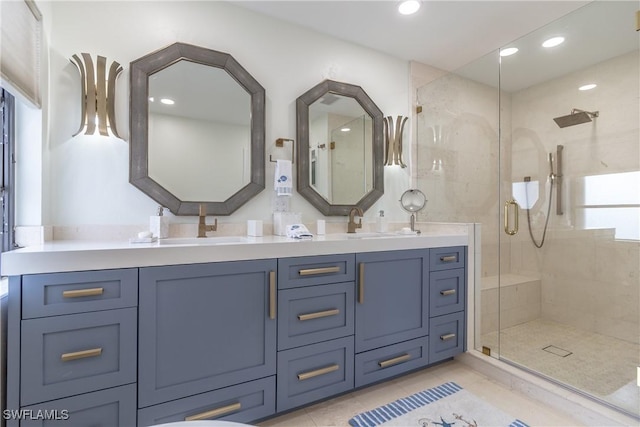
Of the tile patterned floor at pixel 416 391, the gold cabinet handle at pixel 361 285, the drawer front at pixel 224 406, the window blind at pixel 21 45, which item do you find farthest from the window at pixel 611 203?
the window blind at pixel 21 45

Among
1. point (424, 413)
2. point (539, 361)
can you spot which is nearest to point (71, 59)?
point (424, 413)

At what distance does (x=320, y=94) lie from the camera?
2250mm

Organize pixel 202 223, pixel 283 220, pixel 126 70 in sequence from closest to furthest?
pixel 126 70, pixel 202 223, pixel 283 220

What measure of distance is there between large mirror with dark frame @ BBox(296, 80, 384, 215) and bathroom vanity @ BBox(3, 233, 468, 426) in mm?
661

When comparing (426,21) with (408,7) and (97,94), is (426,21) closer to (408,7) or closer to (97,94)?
(408,7)

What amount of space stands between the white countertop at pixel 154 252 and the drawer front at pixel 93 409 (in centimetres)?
48

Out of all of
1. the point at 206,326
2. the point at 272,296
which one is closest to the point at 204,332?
the point at 206,326

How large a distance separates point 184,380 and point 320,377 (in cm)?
67

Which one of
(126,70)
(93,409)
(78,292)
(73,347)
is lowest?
(93,409)

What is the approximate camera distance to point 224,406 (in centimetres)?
136

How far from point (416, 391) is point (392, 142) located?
1.87 m

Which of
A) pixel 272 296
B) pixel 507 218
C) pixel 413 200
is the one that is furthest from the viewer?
pixel 413 200

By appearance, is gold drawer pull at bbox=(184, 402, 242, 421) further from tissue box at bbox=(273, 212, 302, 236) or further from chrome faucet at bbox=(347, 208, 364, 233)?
chrome faucet at bbox=(347, 208, 364, 233)

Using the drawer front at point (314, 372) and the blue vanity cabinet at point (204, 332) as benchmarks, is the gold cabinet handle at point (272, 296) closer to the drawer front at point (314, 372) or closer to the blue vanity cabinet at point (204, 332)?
the blue vanity cabinet at point (204, 332)
